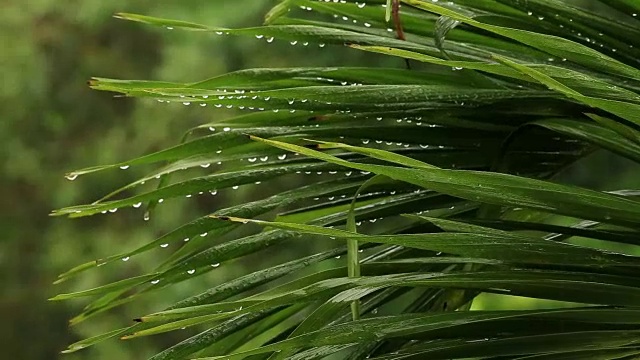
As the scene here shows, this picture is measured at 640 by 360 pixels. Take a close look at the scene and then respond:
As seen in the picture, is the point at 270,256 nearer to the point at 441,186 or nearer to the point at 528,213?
the point at 528,213

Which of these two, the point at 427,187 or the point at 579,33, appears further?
the point at 579,33

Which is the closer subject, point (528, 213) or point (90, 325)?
point (528, 213)

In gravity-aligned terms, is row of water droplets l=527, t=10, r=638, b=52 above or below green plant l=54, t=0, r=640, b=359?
above

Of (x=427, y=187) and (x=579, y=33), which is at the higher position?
(x=579, y=33)

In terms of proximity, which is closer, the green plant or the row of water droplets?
the green plant

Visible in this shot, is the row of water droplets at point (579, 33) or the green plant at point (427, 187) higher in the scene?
the row of water droplets at point (579, 33)

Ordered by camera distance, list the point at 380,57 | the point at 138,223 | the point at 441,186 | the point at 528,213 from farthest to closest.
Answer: the point at 138,223 → the point at 380,57 → the point at 528,213 → the point at 441,186

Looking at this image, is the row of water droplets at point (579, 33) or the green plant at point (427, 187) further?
the row of water droplets at point (579, 33)

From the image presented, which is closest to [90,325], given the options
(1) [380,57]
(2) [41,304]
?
(2) [41,304]
